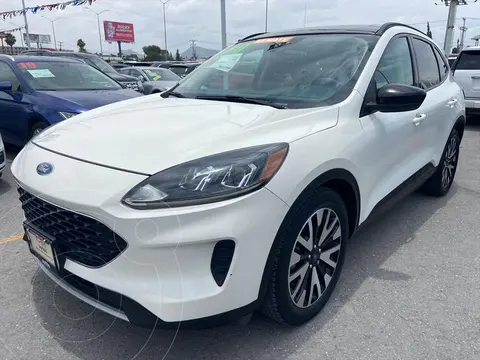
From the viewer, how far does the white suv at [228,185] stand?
1.76 meters

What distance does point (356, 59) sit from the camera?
2807 mm

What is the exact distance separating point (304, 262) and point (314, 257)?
0.31 feet

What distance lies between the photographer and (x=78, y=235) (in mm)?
1931

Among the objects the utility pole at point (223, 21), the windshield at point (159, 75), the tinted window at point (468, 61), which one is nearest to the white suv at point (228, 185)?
the tinted window at point (468, 61)

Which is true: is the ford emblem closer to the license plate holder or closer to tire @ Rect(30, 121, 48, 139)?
the license plate holder

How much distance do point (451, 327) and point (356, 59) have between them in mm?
1784

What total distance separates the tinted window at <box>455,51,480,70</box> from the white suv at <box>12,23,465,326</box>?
23.4 feet

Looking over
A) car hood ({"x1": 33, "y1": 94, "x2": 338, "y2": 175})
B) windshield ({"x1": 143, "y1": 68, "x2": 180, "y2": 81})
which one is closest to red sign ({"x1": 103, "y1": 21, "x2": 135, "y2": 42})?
windshield ({"x1": 143, "y1": 68, "x2": 180, "y2": 81})

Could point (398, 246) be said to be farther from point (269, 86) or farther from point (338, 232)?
point (269, 86)

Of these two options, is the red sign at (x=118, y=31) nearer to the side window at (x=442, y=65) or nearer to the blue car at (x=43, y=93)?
the blue car at (x=43, y=93)

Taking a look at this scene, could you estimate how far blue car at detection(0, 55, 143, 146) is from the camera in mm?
5277

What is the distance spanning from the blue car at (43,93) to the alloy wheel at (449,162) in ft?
13.7

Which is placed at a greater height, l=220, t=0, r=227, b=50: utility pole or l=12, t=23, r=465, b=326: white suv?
l=220, t=0, r=227, b=50: utility pole

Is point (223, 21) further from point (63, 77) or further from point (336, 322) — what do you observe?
point (336, 322)
